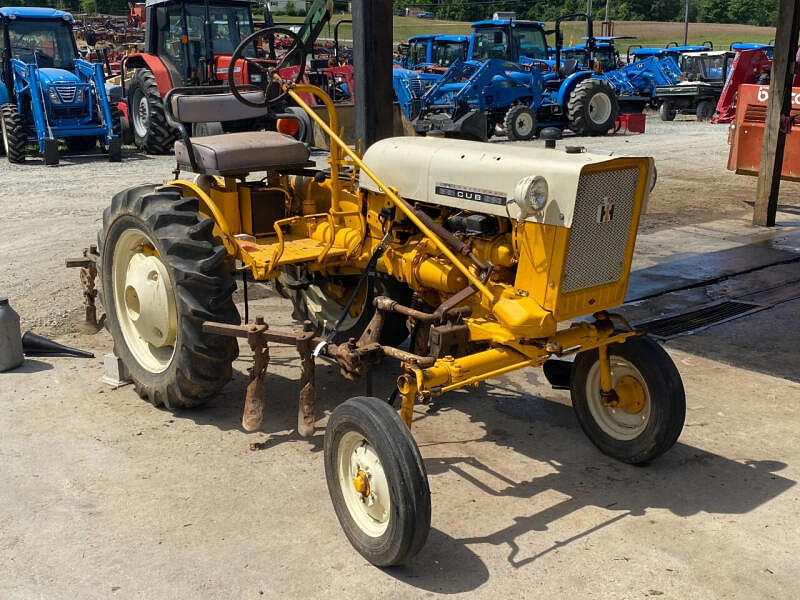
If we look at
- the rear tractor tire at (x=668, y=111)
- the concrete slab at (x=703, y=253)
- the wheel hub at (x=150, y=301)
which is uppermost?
the wheel hub at (x=150, y=301)

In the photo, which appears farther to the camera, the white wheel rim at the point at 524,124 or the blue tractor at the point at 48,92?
the white wheel rim at the point at 524,124

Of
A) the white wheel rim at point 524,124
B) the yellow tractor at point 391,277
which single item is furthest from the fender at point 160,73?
the yellow tractor at point 391,277

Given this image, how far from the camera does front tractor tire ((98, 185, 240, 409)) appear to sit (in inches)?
179

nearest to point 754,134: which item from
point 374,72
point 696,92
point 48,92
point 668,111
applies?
point 374,72

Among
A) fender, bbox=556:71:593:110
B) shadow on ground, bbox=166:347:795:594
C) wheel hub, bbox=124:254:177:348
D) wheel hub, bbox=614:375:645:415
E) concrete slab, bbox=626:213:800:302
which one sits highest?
fender, bbox=556:71:593:110

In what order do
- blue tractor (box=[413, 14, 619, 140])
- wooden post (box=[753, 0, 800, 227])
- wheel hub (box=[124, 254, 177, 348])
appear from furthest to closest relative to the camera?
blue tractor (box=[413, 14, 619, 140])
wooden post (box=[753, 0, 800, 227])
wheel hub (box=[124, 254, 177, 348])

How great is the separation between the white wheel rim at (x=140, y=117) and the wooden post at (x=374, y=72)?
955 cm

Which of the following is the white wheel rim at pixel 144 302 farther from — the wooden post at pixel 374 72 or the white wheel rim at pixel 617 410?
the wooden post at pixel 374 72

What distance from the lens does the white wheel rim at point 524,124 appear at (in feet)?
59.8

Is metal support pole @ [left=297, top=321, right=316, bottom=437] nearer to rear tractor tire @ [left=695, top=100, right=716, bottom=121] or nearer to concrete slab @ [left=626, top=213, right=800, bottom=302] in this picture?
concrete slab @ [left=626, top=213, right=800, bottom=302]

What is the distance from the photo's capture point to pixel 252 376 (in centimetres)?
447

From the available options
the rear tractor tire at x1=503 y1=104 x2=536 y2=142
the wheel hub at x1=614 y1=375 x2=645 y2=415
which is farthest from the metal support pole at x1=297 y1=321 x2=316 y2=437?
the rear tractor tire at x1=503 y1=104 x2=536 y2=142

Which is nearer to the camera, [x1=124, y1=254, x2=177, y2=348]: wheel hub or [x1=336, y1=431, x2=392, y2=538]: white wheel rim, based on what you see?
[x1=336, y1=431, x2=392, y2=538]: white wheel rim

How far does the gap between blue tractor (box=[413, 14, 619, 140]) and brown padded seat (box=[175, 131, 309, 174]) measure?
11.7 m
